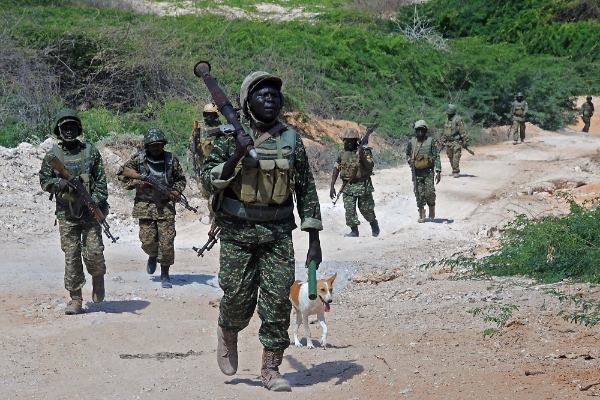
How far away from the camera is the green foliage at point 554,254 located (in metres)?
8.56

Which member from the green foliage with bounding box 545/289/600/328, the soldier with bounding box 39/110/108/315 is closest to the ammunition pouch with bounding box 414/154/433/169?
the green foliage with bounding box 545/289/600/328

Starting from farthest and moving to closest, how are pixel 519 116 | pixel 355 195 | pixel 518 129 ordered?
pixel 518 129 → pixel 519 116 → pixel 355 195

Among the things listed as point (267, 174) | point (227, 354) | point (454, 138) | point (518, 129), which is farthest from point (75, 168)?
point (518, 129)

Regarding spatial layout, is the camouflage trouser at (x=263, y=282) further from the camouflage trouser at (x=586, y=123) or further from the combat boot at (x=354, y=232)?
the camouflage trouser at (x=586, y=123)

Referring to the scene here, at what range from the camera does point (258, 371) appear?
658 centimetres

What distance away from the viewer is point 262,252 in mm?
5875

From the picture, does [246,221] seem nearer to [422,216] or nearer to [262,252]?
[262,252]

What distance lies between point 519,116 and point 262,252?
2055cm

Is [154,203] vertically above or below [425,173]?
above

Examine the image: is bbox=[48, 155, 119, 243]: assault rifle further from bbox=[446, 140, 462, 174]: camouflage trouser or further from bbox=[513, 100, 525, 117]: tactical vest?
bbox=[513, 100, 525, 117]: tactical vest

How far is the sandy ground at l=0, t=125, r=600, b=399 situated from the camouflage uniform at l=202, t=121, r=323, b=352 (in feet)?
1.62

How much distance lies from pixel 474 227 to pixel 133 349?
822 centimetres

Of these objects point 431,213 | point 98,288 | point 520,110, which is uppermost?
point 520,110

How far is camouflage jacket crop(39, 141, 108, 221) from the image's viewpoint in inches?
330
